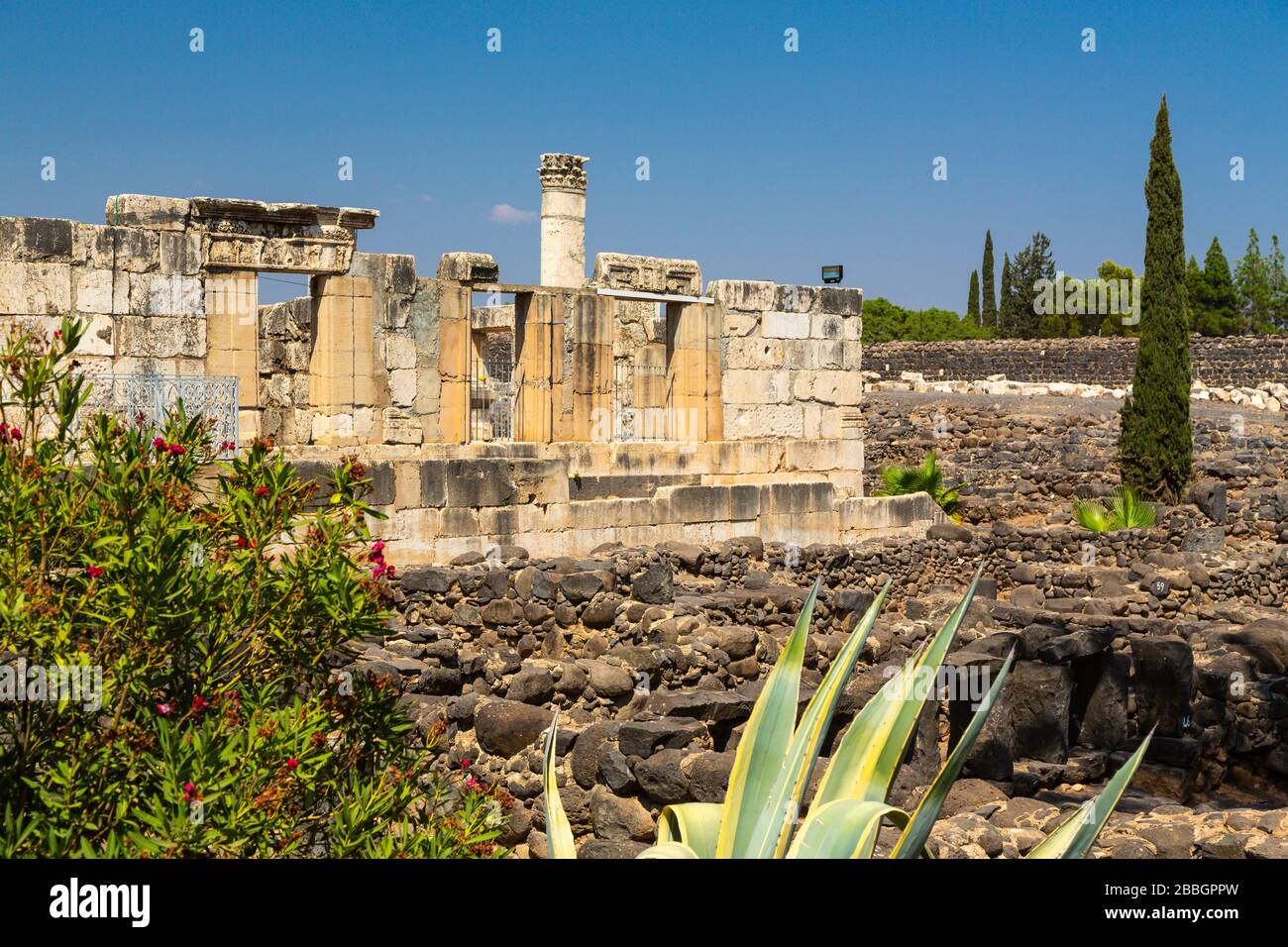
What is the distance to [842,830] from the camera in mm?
3568

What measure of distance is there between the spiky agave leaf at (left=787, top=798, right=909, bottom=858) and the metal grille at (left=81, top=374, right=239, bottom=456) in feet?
30.4

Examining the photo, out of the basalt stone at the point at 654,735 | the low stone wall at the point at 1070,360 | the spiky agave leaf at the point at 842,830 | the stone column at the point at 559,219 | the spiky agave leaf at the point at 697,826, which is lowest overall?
the basalt stone at the point at 654,735

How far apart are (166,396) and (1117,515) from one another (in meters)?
12.7

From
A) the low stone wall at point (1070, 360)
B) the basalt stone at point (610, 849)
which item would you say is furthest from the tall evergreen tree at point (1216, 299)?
the basalt stone at point (610, 849)

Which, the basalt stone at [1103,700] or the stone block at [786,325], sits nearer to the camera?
the basalt stone at [1103,700]

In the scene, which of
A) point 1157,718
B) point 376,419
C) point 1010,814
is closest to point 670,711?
point 1010,814

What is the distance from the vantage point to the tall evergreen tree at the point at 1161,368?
22.7 m

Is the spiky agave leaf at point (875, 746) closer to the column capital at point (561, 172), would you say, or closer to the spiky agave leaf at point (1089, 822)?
the spiky agave leaf at point (1089, 822)

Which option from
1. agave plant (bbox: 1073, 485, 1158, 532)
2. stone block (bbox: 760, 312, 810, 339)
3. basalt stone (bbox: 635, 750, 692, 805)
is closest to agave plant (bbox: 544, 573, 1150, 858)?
basalt stone (bbox: 635, 750, 692, 805)

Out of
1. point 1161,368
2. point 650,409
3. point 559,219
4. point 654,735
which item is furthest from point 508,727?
point 1161,368

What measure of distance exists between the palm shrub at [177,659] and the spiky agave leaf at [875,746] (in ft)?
3.62

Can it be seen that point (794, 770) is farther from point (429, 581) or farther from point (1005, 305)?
point (1005, 305)

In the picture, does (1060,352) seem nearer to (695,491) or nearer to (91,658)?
(695,491)

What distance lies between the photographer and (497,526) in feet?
42.0
